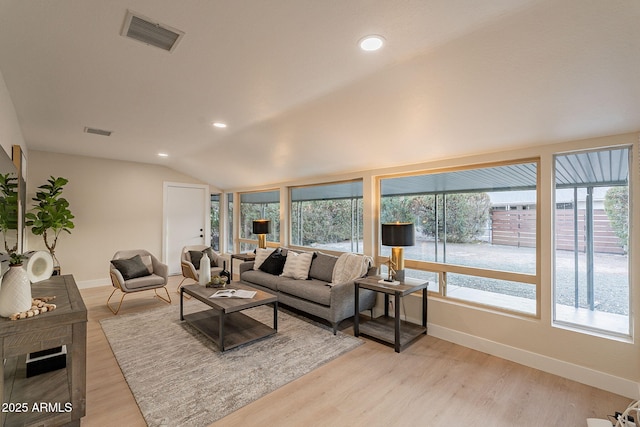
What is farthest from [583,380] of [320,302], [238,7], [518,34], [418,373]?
[238,7]

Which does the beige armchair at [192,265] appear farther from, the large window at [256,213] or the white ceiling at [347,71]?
the white ceiling at [347,71]

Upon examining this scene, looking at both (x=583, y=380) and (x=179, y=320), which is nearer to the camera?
(x=583, y=380)

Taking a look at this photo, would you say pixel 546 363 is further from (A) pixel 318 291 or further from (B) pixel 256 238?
(B) pixel 256 238

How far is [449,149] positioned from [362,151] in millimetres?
1001

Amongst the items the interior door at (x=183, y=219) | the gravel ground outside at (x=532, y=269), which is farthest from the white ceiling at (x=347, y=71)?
the interior door at (x=183, y=219)

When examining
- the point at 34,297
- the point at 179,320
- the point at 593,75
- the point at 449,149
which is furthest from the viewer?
the point at 179,320

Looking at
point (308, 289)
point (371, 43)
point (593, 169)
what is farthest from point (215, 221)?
point (593, 169)

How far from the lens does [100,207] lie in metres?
5.52

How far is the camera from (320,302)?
3.47 m

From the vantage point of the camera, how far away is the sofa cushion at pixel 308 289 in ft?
11.3

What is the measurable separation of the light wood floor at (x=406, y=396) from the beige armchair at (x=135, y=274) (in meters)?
1.25

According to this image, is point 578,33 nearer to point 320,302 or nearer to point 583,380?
point 583,380

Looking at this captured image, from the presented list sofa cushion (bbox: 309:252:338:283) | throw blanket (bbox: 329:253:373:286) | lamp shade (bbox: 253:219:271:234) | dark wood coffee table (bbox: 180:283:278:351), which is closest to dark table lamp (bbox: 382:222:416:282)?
throw blanket (bbox: 329:253:373:286)

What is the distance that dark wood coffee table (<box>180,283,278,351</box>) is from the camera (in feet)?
9.56
